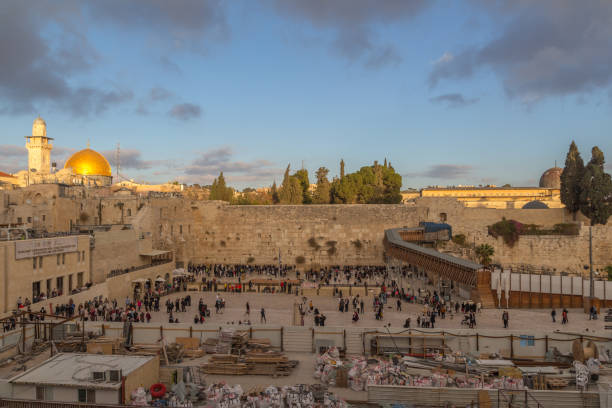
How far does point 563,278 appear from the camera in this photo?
20047 millimetres

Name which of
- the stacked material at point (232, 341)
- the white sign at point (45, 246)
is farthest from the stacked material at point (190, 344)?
the white sign at point (45, 246)

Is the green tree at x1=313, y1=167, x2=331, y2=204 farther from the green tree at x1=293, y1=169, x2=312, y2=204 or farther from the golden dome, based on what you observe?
the golden dome

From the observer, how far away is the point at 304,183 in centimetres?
4797

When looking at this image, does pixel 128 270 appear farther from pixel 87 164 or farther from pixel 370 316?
pixel 87 164

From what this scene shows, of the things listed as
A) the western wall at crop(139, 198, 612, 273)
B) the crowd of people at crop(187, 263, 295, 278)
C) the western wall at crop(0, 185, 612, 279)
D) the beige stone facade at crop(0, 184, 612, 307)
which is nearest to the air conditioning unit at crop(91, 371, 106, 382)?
the beige stone facade at crop(0, 184, 612, 307)

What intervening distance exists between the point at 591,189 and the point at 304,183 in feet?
85.0

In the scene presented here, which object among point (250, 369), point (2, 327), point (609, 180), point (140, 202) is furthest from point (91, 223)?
point (609, 180)

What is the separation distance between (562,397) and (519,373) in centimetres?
103

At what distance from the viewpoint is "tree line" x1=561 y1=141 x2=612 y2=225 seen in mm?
31734

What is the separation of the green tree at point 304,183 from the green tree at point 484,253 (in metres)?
19.4

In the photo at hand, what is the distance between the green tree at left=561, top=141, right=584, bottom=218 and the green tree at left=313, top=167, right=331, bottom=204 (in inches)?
788

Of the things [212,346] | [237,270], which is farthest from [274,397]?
[237,270]

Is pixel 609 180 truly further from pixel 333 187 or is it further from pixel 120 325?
pixel 120 325

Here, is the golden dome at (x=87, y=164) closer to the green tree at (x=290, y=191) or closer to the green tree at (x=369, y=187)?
the green tree at (x=290, y=191)
